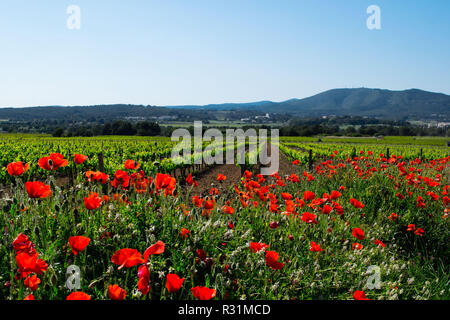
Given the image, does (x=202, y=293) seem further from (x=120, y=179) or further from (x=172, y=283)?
(x=120, y=179)

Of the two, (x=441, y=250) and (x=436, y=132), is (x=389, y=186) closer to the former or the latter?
(x=441, y=250)

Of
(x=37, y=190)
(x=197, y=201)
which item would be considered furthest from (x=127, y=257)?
(x=197, y=201)

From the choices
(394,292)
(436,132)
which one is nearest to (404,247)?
(394,292)

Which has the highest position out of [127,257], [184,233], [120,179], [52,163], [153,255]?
[52,163]

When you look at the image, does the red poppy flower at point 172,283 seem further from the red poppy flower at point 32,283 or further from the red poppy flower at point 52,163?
the red poppy flower at point 52,163

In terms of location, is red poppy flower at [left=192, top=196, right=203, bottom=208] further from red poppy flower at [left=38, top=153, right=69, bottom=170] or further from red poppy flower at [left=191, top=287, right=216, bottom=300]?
red poppy flower at [left=191, top=287, right=216, bottom=300]

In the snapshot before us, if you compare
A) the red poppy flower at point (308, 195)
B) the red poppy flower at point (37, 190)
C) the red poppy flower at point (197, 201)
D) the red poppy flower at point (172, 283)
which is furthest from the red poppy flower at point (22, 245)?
the red poppy flower at point (308, 195)

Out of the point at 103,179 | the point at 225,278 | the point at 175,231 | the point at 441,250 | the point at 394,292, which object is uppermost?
the point at 103,179

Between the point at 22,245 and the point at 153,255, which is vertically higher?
the point at 22,245

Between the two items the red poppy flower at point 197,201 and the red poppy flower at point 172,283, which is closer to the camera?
the red poppy flower at point 172,283
